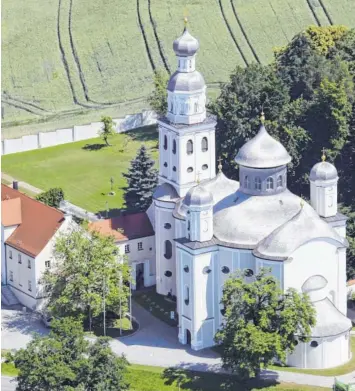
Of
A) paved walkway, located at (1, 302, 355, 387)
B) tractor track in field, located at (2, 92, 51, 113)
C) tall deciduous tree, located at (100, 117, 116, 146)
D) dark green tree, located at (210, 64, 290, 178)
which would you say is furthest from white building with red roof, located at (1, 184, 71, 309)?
tractor track in field, located at (2, 92, 51, 113)

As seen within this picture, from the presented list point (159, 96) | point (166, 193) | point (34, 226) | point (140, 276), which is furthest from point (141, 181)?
point (159, 96)

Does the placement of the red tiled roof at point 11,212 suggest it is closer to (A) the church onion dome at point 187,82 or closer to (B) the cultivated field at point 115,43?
(A) the church onion dome at point 187,82

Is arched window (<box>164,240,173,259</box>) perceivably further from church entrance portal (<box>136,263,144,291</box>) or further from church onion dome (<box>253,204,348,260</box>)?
church onion dome (<box>253,204,348,260</box>)

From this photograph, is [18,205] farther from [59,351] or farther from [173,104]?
[59,351]

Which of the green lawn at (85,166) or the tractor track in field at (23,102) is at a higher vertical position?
the tractor track in field at (23,102)

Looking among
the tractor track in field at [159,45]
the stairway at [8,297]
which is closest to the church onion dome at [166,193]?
the stairway at [8,297]
